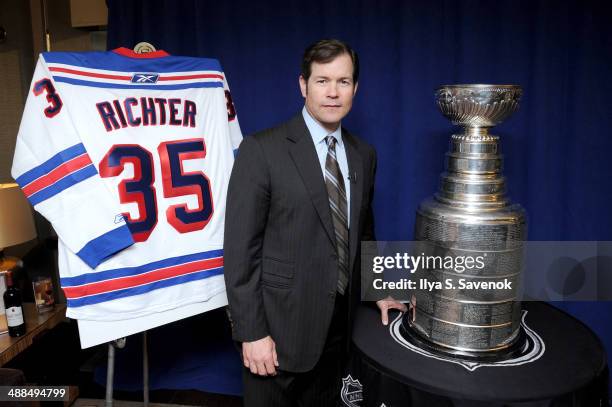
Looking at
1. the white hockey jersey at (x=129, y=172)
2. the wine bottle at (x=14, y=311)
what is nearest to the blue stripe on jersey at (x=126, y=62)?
the white hockey jersey at (x=129, y=172)

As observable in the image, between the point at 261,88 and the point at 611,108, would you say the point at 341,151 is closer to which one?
the point at 261,88

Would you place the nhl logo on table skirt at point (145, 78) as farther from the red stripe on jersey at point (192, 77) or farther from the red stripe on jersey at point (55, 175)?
the red stripe on jersey at point (55, 175)

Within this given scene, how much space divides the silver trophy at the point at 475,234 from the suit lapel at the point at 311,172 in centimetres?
26

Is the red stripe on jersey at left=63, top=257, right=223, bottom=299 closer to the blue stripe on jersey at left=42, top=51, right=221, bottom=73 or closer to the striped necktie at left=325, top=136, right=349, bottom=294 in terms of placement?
the striped necktie at left=325, top=136, right=349, bottom=294

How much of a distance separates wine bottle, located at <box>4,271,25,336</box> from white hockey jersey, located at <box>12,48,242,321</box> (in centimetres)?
55

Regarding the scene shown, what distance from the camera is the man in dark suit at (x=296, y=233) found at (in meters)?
1.17

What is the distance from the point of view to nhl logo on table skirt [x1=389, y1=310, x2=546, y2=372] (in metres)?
1.09

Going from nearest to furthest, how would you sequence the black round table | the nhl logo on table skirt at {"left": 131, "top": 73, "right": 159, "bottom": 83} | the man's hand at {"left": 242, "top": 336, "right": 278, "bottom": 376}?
the black round table → the man's hand at {"left": 242, "top": 336, "right": 278, "bottom": 376} → the nhl logo on table skirt at {"left": 131, "top": 73, "right": 159, "bottom": 83}

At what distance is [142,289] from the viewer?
1381 millimetres

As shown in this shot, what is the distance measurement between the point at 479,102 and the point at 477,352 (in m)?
0.62

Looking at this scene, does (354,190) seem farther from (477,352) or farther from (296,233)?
(477,352)

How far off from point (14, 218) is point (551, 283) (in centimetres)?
223

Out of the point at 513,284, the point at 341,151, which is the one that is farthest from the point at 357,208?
the point at 513,284

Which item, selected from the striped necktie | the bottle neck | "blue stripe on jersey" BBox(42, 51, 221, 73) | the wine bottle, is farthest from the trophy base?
the bottle neck
